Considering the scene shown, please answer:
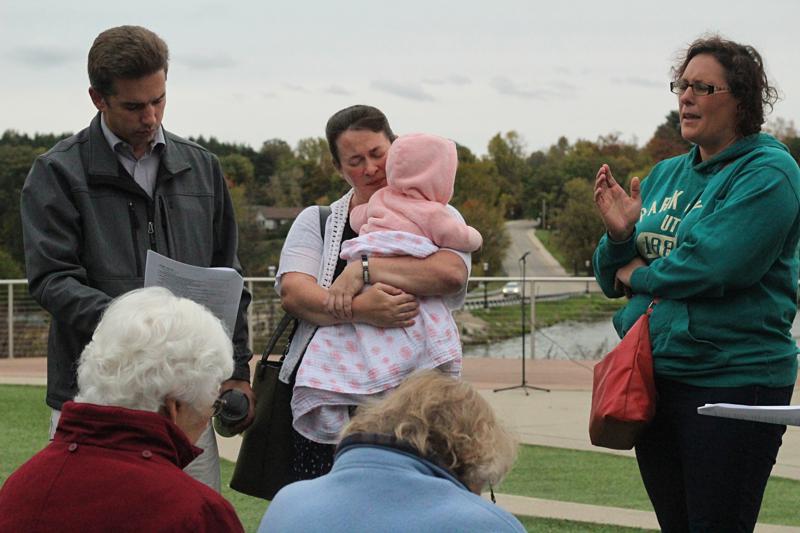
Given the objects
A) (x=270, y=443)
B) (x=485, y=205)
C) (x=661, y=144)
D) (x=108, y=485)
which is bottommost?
(x=270, y=443)

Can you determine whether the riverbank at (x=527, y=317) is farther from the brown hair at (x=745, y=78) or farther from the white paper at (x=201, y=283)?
the white paper at (x=201, y=283)

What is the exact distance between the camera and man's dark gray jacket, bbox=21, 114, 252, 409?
3.35 metres

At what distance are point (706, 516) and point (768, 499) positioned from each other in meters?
3.59

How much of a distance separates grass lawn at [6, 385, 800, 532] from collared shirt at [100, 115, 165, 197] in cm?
256

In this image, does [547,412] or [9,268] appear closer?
[547,412]

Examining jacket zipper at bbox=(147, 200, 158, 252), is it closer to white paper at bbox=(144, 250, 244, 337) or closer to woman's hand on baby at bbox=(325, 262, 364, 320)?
white paper at bbox=(144, 250, 244, 337)

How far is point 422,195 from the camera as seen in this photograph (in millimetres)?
3375

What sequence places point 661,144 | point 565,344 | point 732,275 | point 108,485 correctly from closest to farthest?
point 108,485, point 732,275, point 565,344, point 661,144

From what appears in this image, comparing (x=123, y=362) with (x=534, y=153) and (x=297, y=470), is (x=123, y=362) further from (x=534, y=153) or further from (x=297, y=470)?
(x=534, y=153)

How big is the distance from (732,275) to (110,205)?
184 centimetres

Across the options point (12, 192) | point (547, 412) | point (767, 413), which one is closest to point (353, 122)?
point (767, 413)

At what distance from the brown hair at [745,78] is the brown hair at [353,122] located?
98cm

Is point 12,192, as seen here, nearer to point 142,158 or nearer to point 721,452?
point 142,158

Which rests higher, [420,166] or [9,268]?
[420,166]
